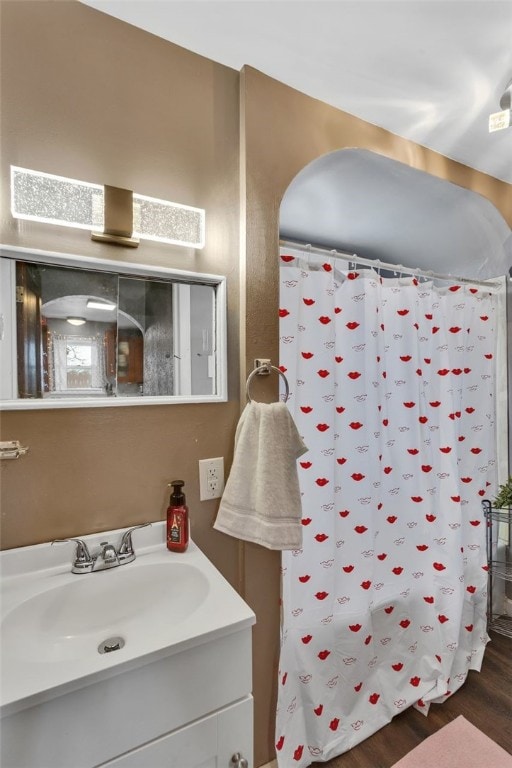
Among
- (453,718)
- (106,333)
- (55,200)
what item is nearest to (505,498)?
(453,718)

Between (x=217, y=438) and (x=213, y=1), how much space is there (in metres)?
1.28

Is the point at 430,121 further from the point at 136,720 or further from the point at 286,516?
the point at 136,720

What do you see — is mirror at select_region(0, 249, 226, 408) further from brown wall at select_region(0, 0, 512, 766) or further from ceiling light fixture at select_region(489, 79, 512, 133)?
ceiling light fixture at select_region(489, 79, 512, 133)

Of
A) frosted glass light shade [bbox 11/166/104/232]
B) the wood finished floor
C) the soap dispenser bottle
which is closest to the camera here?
frosted glass light shade [bbox 11/166/104/232]

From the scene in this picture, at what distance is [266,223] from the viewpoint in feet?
3.99

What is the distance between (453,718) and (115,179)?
2400mm

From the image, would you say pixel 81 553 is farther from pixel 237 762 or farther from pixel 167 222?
pixel 167 222

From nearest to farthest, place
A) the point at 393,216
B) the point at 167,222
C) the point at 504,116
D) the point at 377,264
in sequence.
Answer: the point at 167,222 → the point at 504,116 → the point at 377,264 → the point at 393,216

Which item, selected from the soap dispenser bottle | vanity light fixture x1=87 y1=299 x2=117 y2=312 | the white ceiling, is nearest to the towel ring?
the soap dispenser bottle

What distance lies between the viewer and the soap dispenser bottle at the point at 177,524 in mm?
1055

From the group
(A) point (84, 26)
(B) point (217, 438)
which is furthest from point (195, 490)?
(A) point (84, 26)

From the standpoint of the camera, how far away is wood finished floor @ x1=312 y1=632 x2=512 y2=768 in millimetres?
1334

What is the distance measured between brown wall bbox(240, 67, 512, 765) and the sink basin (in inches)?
11.7

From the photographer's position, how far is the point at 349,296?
146 centimetres
